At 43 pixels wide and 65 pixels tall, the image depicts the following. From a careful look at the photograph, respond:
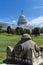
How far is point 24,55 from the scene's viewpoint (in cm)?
556

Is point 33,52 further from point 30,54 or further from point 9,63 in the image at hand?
point 9,63

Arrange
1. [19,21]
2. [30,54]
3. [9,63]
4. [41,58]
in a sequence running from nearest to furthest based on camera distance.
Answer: [30,54], [9,63], [41,58], [19,21]

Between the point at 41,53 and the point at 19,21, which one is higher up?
the point at 19,21

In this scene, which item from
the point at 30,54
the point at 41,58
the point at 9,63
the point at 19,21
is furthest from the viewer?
the point at 19,21

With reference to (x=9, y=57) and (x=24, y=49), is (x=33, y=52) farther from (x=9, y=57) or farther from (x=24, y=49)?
(x=9, y=57)

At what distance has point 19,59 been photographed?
571cm

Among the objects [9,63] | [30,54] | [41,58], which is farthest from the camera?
[41,58]

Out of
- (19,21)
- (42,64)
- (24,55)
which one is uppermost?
(19,21)

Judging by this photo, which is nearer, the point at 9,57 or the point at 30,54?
the point at 30,54

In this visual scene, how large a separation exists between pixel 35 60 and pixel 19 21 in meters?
55.7

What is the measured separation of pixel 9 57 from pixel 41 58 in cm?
108

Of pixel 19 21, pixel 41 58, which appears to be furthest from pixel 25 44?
pixel 19 21

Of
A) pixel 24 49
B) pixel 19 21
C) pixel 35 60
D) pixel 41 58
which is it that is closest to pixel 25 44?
pixel 24 49

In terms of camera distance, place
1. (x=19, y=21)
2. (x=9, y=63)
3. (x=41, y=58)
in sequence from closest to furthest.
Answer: (x=9, y=63) < (x=41, y=58) < (x=19, y=21)
